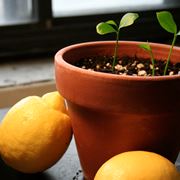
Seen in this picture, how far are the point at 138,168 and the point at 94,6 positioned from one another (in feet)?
3.30

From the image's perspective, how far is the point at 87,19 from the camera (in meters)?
1.36

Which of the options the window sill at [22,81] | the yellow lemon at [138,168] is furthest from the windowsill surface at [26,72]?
the yellow lemon at [138,168]

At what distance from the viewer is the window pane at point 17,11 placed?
4.28ft

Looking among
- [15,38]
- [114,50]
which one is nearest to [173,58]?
[114,50]

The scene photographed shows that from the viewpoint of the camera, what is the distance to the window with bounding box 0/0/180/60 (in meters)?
1.29

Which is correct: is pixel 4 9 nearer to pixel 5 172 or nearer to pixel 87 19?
pixel 87 19

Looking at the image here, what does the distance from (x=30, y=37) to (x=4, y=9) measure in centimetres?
11

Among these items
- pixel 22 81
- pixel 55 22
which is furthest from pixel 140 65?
pixel 55 22

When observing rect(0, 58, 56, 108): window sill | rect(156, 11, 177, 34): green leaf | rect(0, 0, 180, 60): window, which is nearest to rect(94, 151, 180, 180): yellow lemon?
rect(156, 11, 177, 34): green leaf

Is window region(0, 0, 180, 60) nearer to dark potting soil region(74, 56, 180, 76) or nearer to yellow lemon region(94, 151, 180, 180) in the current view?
dark potting soil region(74, 56, 180, 76)

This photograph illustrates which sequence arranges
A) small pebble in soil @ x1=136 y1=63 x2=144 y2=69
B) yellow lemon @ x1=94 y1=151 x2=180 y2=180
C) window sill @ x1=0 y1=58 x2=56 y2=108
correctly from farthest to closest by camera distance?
window sill @ x1=0 y1=58 x2=56 y2=108 → small pebble in soil @ x1=136 y1=63 x2=144 y2=69 → yellow lemon @ x1=94 y1=151 x2=180 y2=180

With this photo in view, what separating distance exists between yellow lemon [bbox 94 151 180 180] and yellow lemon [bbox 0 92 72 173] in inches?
3.8

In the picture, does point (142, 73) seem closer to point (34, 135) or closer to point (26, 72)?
point (34, 135)

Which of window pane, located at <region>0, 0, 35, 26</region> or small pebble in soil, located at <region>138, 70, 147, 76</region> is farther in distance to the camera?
window pane, located at <region>0, 0, 35, 26</region>
